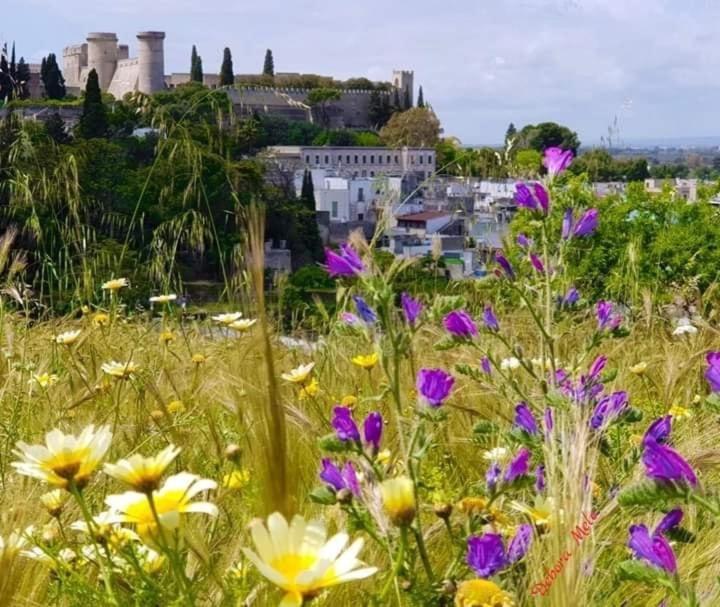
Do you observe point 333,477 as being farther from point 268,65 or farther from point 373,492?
point 268,65

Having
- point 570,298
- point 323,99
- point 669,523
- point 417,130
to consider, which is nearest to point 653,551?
point 669,523

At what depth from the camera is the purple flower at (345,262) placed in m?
0.85

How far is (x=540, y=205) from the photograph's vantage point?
49.0 inches

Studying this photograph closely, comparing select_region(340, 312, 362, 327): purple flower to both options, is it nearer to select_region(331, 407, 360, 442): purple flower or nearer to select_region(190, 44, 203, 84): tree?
select_region(331, 407, 360, 442): purple flower

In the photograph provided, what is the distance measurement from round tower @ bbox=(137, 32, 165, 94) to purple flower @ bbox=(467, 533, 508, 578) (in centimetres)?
5765

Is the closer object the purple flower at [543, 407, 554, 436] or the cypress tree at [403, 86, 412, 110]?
the purple flower at [543, 407, 554, 436]

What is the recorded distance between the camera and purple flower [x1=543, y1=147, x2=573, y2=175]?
1.36 metres

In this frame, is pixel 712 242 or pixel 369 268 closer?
pixel 369 268

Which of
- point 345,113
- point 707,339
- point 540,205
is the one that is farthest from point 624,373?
point 345,113

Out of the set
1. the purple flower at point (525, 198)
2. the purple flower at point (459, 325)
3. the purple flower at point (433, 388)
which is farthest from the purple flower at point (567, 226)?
the purple flower at point (433, 388)

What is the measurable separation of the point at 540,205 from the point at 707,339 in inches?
46.8

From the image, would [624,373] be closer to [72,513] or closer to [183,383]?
[183,383]

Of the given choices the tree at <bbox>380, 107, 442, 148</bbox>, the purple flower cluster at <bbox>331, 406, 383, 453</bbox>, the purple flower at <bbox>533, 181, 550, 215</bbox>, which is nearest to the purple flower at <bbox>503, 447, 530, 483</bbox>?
the purple flower cluster at <bbox>331, 406, 383, 453</bbox>

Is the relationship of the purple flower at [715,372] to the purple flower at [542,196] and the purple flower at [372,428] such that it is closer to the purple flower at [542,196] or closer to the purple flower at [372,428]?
the purple flower at [372,428]
